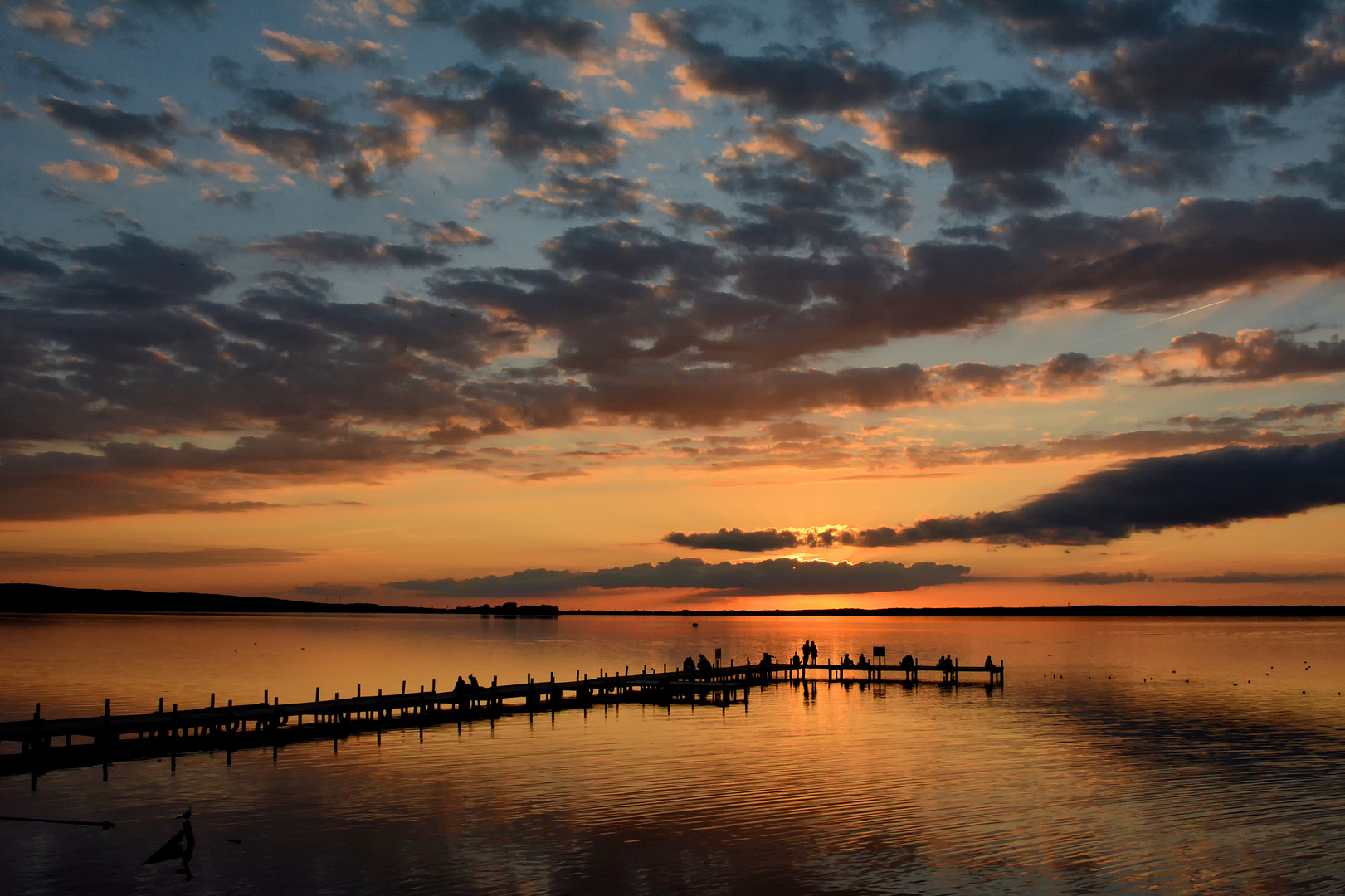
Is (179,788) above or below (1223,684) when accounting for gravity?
above

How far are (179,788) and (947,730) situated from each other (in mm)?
34834

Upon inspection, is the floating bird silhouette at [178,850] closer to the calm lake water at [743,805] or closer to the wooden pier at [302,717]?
the calm lake water at [743,805]

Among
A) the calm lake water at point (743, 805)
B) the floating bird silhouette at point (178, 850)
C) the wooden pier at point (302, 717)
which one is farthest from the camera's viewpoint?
the wooden pier at point (302, 717)

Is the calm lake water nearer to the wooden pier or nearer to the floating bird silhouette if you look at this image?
the floating bird silhouette

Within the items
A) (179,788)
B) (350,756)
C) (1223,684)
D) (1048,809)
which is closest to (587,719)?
(350,756)

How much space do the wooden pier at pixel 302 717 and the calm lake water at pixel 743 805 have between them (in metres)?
2.20

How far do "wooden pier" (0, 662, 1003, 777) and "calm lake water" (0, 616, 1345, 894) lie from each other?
2197 mm

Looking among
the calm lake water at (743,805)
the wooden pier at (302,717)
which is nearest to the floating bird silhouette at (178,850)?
the calm lake water at (743,805)

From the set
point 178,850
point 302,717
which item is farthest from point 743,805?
point 302,717

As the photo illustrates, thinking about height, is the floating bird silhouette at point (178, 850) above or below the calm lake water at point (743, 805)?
above

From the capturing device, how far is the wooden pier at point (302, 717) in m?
37.3

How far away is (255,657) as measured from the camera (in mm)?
107500

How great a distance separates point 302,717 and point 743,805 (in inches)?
1393

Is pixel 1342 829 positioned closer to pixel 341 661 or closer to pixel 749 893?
pixel 749 893
